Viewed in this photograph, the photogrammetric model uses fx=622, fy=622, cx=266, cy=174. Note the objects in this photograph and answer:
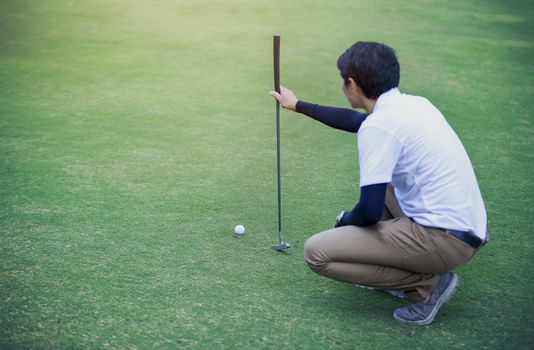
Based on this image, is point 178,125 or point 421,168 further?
point 178,125

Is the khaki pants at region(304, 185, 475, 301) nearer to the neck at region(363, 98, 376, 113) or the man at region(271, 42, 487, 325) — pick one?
the man at region(271, 42, 487, 325)

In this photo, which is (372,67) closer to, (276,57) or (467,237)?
(276,57)

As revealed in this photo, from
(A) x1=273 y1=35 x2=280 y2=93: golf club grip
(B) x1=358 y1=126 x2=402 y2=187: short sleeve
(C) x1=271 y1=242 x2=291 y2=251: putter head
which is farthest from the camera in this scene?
(C) x1=271 y1=242 x2=291 y2=251: putter head

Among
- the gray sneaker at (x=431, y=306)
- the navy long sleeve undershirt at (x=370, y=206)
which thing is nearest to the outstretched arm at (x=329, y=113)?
the navy long sleeve undershirt at (x=370, y=206)

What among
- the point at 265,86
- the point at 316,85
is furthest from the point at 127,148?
the point at 316,85

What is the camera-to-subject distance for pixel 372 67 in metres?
2.63

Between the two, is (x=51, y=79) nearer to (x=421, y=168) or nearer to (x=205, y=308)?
(x=205, y=308)

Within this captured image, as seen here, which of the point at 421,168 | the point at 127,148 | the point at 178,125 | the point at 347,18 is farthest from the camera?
the point at 347,18

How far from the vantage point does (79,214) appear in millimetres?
3854

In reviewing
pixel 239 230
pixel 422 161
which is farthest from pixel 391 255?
pixel 239 230

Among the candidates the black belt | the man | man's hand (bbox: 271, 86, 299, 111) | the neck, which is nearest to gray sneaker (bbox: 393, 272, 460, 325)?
the man

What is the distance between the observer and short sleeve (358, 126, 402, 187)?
2.51 meters

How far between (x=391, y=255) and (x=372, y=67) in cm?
81

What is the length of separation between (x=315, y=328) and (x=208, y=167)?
7.18 feet
